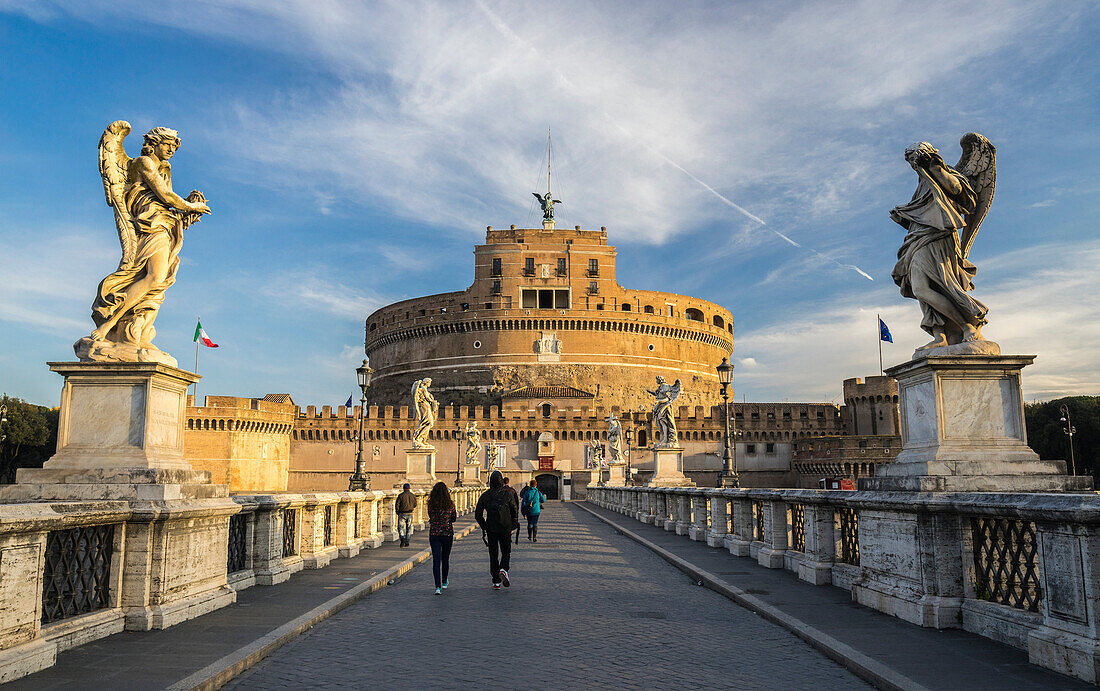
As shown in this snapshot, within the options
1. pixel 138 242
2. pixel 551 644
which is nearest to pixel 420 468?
pixel 138 242

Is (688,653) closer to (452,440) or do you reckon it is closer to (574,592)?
(574,592)

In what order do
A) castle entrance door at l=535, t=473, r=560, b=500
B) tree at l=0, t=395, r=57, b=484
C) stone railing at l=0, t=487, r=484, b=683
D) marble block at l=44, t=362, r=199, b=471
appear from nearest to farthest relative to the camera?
→ stone railing at l=0, t=487, r=484, b=683, marble block at l=44, t=362, r=199, b=471, tree at l=0, t=395, r=57, b=484, castle entrance door at l=535, t=473, r=560, b=500

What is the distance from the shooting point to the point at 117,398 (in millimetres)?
6859

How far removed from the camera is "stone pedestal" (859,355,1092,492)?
6391 millimetres

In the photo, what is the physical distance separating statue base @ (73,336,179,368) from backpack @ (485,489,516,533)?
4.91 m

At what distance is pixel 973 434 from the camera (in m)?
6.63

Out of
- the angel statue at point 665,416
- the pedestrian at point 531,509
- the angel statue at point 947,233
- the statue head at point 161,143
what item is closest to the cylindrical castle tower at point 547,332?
the angel statue at point 665,416

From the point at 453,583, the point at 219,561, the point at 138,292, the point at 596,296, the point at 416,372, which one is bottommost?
the point at 453,583

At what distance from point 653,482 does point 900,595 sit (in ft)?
56.0

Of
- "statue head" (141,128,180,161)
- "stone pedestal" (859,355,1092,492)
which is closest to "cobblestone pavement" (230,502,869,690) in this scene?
"stone pedestal" (859,355,1092,492)

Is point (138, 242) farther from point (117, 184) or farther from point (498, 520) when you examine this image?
point (498, 520)

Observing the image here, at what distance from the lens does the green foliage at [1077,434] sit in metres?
62.4

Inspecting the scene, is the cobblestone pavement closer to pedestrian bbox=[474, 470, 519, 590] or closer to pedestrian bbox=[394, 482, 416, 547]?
pedestrian bbox=[474, 470, 519, 590]

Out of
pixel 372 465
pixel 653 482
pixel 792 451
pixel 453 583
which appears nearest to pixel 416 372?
pixel 372 465
